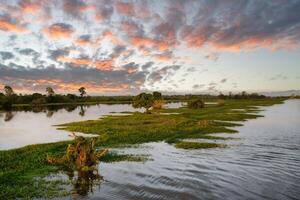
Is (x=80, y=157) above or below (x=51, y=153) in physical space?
above

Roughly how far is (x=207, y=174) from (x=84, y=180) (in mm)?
8242

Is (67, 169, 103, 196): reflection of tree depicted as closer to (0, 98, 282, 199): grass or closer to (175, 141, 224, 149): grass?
(0, 98, 282, 199): grass

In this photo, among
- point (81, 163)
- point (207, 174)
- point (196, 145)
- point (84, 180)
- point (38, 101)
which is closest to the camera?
point (84, 180)

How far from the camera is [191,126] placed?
49812 millimetres

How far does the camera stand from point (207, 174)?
22.7 metres

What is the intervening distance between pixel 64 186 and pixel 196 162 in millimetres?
11026

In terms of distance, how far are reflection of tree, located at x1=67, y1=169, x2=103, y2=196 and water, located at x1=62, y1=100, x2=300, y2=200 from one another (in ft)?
1.53

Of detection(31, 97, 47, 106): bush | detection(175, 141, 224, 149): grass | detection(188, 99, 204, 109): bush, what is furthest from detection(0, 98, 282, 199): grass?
detection(31, 97, 47, 106): bush

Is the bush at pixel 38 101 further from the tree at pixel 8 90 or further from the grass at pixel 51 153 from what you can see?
the grass at pixel 51 153

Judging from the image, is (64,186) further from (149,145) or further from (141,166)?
(149,145)

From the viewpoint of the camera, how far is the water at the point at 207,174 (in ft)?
61.0

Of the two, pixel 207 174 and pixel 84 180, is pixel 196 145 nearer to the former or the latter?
pixel 207 174

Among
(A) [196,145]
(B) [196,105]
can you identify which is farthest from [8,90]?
(A) [196,145]

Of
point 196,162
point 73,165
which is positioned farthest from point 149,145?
point 73,165
